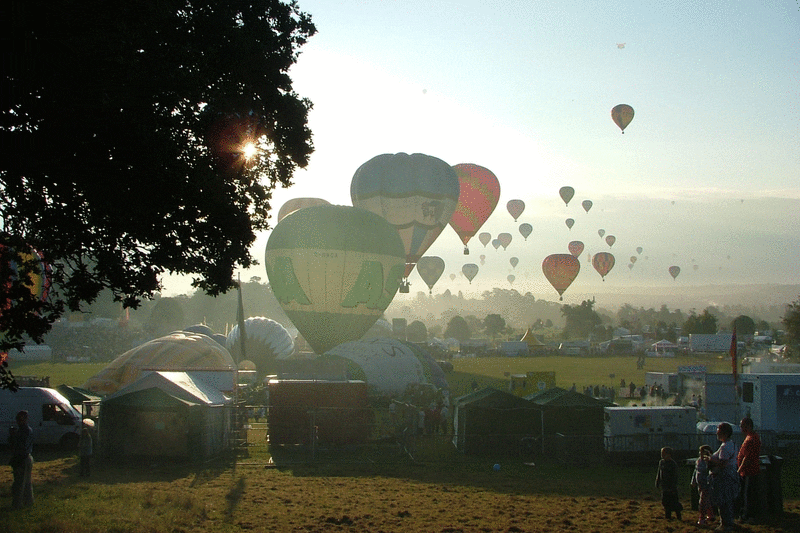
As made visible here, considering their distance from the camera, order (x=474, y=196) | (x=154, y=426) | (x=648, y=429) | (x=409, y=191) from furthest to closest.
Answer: (x=474, y=196) → (x=409, y=191) → (x=648, y=429) → (x=154, y=426)

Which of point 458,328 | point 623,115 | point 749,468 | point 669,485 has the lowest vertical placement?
point 669,485

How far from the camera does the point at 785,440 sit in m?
22.5

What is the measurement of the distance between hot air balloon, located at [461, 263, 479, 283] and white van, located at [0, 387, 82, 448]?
78.7 metres

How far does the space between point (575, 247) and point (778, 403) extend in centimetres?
6698

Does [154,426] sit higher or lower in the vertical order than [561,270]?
lower

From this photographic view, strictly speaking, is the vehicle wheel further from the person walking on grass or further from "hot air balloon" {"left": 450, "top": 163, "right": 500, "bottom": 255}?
"hot air balloon" {"left": 450, "top": 163, "right": 500, "bottom": 255}

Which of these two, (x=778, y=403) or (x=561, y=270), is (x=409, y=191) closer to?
(x=778, y=403)

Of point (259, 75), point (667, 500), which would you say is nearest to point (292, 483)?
point (667, 500)

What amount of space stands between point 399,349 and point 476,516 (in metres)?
22.9

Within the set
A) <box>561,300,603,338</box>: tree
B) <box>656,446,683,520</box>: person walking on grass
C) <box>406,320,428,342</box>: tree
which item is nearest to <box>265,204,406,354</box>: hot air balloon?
<box>656,446,683,520</box>: person walking on grass

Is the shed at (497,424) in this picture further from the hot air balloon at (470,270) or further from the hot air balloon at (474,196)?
the hot air balloon at (470,270)

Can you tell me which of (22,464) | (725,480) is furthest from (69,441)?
(725,480)

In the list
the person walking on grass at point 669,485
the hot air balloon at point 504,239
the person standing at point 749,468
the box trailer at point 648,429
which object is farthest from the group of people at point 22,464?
the hot air balloon at point 504,239

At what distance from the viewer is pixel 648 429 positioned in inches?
799
